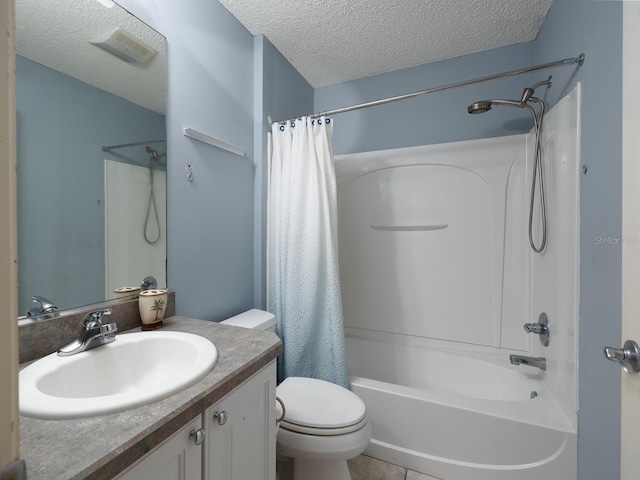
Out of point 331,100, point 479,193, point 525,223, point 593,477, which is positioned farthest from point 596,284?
point 331,100

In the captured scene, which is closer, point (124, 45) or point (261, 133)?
point (124, 45)

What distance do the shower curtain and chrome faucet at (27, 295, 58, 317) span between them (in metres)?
1.01

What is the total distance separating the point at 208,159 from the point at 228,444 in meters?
1.22

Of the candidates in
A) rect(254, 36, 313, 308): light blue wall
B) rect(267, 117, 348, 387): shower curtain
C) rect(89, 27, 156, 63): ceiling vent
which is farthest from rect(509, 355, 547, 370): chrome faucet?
rect(89, 27, 156, 63): ceiling vent

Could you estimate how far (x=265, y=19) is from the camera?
1.61m

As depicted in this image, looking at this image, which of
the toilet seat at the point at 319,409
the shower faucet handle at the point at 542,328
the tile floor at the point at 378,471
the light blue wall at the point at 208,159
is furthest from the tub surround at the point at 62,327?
the shower faucet handle at the point at 542,328

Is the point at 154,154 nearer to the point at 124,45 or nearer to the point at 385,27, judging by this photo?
the point at 124,45

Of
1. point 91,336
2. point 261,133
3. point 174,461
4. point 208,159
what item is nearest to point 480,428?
point 174,461

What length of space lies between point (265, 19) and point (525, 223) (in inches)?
79.1

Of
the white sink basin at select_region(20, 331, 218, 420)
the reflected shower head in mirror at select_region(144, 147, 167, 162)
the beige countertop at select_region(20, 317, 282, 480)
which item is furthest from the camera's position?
the reflected shower head in mirror at select_region(144, 147, 167, 162)

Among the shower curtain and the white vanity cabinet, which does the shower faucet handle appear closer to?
the shower curtain

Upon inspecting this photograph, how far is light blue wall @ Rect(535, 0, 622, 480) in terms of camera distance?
928mm

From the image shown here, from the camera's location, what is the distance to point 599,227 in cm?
103

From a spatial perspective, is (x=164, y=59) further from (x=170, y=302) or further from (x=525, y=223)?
(x=525, y=223)
